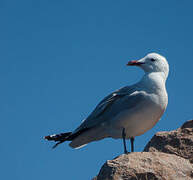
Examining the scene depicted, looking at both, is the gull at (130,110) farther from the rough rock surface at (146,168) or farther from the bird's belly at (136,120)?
the rough rock surface at (146,168)

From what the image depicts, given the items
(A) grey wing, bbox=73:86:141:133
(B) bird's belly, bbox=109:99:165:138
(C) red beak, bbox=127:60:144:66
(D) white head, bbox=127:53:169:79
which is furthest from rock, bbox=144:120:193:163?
(C) red beak, bbox=127:60:144:66

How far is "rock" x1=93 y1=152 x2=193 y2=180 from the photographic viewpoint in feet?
22.1

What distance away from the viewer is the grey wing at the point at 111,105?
9.70 meters

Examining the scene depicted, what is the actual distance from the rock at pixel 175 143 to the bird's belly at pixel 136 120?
0.65 metres

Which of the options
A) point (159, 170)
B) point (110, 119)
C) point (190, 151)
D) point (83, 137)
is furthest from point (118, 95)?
point (159, 170)

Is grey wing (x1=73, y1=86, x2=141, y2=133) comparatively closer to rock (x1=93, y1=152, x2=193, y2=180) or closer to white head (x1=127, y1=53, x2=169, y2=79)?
white head (x1=127, y1=53, x2=169, y2=79)

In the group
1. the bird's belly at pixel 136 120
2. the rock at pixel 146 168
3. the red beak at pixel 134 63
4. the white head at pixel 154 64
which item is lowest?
the rock at pixel 146 168

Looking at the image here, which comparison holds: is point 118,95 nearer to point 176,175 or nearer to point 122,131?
point 122,131

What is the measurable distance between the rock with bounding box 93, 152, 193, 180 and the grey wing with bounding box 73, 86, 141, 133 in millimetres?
2595

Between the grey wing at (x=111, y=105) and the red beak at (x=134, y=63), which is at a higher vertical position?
the red beak at (x=134, y=63)

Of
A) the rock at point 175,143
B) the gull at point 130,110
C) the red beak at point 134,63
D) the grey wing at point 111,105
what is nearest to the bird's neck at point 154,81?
the gull at point 130,110

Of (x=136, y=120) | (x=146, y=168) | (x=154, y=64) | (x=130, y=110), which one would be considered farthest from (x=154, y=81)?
(x=146, y=168)

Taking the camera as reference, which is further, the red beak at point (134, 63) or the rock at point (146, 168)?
the red beak at point (134, 63)

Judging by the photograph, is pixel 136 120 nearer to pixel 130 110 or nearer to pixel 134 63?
pixel 130 110
